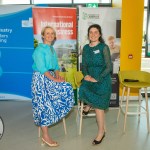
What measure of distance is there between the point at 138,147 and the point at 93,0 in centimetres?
405

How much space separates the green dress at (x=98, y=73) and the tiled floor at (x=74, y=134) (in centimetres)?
52

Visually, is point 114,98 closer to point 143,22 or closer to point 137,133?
point 137,133

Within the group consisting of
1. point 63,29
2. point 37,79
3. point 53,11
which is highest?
point 53,11

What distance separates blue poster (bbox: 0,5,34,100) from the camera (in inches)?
182

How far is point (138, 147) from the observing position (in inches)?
120

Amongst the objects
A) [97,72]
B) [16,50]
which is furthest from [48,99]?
[16,50]

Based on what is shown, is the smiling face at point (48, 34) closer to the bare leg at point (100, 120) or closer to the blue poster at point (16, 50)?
the bare leg at point (100, 120)

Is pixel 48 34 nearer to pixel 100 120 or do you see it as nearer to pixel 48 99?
pixel 48 99

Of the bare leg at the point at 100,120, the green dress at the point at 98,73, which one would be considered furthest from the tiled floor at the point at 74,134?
the green dress at the point at 98,73

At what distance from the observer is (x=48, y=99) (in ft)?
9.78

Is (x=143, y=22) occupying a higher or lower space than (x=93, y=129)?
higher

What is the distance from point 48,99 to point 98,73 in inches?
27.7

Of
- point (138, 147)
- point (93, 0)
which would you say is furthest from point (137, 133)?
point (93, 0)

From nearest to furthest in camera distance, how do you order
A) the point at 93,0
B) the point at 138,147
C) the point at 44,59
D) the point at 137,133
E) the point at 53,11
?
1. the point at 44,59
2. the point at 138,147
3. the point at 137,133
4. the point at 53,11
5. the point at 93,0
